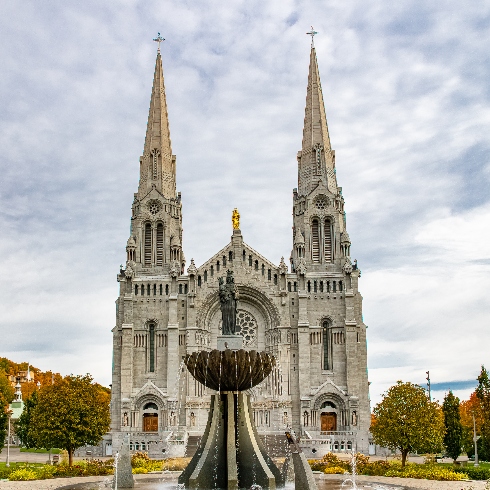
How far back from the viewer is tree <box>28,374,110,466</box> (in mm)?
38094

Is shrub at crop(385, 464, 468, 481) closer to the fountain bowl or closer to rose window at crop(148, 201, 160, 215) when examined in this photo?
the fountain bowl

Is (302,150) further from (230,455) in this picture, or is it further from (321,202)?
(230,455)

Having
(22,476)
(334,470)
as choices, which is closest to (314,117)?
(334,470)

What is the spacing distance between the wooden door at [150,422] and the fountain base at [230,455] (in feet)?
123

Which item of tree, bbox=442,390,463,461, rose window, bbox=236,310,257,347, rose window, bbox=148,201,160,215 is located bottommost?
tree, bbox=442,390,463,461

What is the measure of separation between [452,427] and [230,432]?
29712 millimetres

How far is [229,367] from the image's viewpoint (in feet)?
74.6

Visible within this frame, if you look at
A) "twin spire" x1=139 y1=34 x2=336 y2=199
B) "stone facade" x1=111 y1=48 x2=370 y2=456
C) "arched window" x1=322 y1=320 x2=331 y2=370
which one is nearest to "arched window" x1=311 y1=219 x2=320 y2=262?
"stone facade" x1=111 y1=48 x2=370 y2=456

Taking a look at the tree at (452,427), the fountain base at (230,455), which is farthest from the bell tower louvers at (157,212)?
the fountain base at (230,455)

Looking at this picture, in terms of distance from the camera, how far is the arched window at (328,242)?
63.2 metres

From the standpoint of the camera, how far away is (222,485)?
72.0ft

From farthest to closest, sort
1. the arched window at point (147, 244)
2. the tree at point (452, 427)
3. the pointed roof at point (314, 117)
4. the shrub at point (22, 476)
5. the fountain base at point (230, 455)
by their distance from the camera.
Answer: the pointed roof at point (314, 117) < the arched window at point (147, 244) < the tree at point (452, 427) < the shrub at point (22, 476) < the fountain base at point (230, 455)

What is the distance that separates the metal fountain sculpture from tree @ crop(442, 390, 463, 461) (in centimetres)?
2771

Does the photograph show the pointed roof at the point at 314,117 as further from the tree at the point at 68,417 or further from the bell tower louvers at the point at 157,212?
the tree at the point at 68,417
